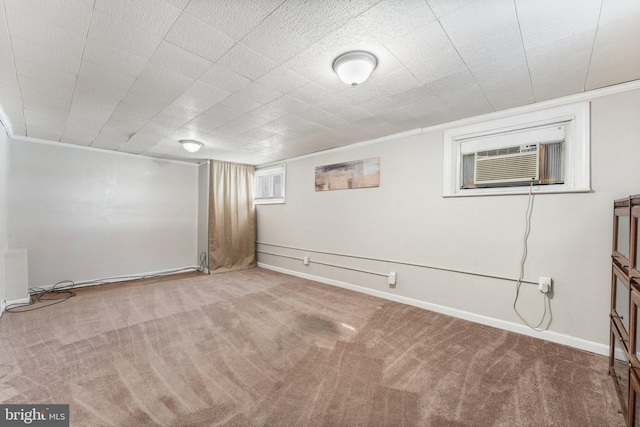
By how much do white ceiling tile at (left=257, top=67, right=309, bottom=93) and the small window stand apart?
3073 millimetres

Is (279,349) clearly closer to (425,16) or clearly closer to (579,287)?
(425,16)

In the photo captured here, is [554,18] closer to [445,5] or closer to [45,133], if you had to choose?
[445,5]

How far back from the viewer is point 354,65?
1.81m

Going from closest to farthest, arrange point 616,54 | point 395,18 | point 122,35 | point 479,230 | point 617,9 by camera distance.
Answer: point 617,9, point 395,18, point 122,35, point 616,54, point 479,230

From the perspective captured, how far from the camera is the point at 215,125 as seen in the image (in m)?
3.23

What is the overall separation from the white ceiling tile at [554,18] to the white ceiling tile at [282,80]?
145cm

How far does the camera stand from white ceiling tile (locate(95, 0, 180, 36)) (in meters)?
1.37

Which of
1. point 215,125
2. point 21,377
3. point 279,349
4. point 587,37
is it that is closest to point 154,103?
point 215,125

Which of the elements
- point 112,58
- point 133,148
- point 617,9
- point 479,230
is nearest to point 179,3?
point 112,58

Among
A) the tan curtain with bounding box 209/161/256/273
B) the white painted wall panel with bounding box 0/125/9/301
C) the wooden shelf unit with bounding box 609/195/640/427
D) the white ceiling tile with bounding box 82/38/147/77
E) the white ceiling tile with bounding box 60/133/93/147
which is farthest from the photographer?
the tan curtain with bounding box 209/161/256/273

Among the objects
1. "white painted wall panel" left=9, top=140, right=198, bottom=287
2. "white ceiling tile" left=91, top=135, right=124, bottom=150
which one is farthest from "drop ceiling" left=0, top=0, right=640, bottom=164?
"white painted wall panel" left=9, top=140, right=198, bottom=287

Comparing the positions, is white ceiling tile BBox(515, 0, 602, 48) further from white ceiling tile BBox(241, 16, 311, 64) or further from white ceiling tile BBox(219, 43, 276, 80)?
white ceiling tile BBox(219, 43, 276, 80)

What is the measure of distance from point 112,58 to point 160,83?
37 cm

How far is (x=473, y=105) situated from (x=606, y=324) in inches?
91.0
